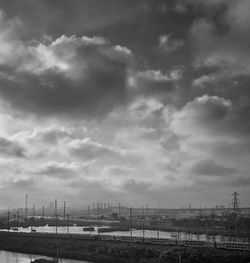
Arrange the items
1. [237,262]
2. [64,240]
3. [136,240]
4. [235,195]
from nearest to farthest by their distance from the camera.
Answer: [237,262], [136,240], [64,240], [235,195]

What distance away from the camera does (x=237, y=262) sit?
4197 centimetres

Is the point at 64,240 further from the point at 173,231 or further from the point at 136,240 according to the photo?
the point at 173,231

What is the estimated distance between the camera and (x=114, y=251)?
169 feet

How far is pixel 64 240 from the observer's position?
6644 cm

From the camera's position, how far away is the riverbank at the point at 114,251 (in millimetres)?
43375

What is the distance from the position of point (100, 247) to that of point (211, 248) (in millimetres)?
15746

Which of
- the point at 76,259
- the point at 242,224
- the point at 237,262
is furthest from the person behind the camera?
the point at 242,224

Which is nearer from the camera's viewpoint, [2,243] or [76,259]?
[76,259]

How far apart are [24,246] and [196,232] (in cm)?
3755

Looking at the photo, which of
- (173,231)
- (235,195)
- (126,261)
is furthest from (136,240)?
(173,231)

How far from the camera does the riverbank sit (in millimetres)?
43375

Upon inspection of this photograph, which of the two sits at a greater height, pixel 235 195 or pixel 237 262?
pixel 235 195

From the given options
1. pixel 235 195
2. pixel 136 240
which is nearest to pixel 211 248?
pixel 136 240

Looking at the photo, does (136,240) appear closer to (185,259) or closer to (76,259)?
(76,259)
